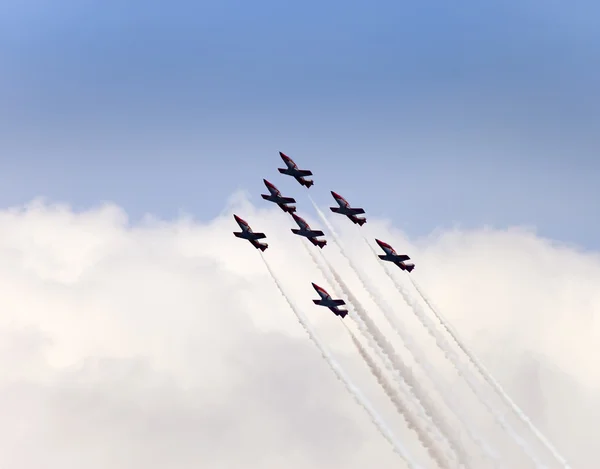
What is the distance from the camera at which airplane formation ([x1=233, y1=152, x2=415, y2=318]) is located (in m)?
157

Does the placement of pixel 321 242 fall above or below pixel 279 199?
below

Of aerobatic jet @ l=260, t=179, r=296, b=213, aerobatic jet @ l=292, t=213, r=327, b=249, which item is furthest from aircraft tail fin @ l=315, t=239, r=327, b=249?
aerobatic jet @ l=260, t=179, r=296, b=213

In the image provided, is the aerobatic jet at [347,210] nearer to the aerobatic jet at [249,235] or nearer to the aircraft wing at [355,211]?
the aircraft wing at [355,211]

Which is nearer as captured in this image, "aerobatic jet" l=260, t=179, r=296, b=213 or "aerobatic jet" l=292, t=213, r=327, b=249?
"aerobatic jet" l=292, t=213, r=327, b=249

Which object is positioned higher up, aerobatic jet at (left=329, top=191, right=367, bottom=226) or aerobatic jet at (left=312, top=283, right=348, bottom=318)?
aerobatic jet at (left=329, top=191, right=367, bottom=226)

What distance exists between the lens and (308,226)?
161750 millimetres

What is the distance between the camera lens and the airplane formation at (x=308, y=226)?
6171 inches

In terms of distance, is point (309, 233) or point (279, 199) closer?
point (309, 233)

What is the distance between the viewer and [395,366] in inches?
6260

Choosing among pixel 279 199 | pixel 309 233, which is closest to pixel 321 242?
pixel 309 233

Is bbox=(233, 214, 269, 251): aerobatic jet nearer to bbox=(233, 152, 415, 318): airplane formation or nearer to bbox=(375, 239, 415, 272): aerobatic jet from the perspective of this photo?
bbox=(233, 152, 415, 318): airplane formation

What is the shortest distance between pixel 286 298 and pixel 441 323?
29181 mm

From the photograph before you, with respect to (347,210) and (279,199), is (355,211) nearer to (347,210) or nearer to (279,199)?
(347,210)

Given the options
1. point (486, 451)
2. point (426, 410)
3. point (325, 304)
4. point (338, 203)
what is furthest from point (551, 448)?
point (338, 203)
